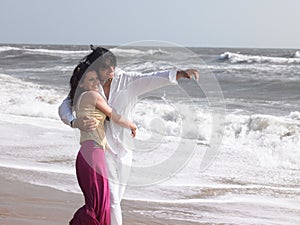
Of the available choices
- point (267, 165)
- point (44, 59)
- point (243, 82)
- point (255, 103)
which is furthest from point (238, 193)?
point (44, 59)

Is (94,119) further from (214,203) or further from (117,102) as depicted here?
(214,203)

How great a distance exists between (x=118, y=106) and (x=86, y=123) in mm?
228

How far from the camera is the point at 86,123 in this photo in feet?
10.3

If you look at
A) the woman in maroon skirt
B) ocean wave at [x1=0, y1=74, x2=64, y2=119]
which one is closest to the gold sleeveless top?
the woman in maroon skirt

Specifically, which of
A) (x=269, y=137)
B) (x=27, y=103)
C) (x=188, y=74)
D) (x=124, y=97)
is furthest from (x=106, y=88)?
(x=27, y=103)

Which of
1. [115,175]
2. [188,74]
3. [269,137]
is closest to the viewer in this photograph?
[188,74]

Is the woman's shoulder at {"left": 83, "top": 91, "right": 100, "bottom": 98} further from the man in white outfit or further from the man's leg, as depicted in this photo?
the man's leg

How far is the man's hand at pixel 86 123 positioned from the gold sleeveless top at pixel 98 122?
0.03m

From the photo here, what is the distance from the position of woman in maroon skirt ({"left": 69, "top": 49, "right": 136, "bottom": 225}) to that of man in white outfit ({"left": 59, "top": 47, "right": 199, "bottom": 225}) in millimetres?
40

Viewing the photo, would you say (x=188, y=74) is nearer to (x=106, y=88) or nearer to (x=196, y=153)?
(x=106, y=88)

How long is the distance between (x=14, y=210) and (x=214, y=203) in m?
1.87

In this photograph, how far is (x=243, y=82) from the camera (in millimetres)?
21484

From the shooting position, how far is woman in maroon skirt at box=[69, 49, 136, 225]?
3.17m

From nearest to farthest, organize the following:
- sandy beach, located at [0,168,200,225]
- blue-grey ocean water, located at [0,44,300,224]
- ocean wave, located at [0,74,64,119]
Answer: sandy beach, located at [0,168,200,225]
blue-grey ocean water, located at [0,44,300,224]
ocean wave, located at [0,74,64,119]
